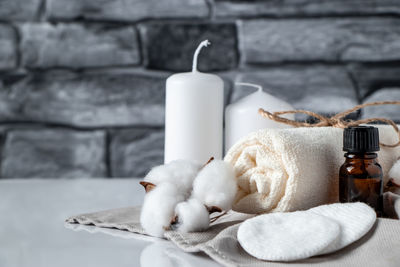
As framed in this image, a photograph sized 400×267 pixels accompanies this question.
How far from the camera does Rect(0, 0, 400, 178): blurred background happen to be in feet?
3.78

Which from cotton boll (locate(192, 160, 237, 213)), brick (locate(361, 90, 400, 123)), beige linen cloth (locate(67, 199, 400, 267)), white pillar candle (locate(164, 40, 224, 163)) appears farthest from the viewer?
brick (locate(361, 90, 400, 123))

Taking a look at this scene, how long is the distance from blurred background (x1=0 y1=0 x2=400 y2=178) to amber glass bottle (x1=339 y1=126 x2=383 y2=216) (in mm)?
657

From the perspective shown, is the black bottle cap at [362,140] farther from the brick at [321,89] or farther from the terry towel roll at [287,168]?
the brick at [321,89]

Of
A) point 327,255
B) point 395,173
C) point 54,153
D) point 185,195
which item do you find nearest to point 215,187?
point 185,195

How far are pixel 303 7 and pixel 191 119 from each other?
57 centimetres

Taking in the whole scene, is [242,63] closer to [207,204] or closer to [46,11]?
[46,11]

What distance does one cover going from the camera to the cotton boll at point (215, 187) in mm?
492

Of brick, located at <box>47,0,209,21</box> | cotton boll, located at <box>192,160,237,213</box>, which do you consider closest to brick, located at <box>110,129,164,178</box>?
brick, located at <box>47,0,209,21</box>

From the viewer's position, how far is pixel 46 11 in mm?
1188

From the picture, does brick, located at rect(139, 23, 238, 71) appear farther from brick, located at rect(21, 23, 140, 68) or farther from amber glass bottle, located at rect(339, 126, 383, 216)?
amber glass bottle, located at rect(339, 126, 383, 216)

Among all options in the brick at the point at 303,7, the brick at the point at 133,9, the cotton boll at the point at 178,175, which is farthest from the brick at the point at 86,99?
the cotton boll at the point at 178,175

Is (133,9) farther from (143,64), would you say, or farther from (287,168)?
(287,168)

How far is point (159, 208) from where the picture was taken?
0.47m

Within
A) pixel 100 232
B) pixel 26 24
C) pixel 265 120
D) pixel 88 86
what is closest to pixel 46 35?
pixel 26 24
